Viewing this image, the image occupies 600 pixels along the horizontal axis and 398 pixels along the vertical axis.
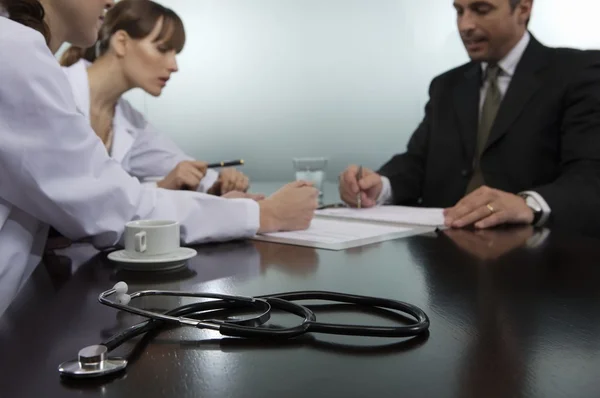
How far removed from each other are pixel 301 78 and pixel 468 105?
2.75ft

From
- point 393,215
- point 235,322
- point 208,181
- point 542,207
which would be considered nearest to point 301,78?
point 208,181

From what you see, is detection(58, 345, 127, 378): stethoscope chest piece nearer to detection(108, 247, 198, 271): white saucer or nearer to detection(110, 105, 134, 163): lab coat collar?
detection(108, 247, 198, 271): white saucer

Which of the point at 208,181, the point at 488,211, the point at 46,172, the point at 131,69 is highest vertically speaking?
the point at 131,69

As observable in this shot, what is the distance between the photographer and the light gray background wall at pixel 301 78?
251cm

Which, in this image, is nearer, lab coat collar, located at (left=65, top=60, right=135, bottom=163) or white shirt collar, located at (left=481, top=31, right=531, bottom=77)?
lab coat collar, located at (left=65, top=60, right=135, bottom=163)

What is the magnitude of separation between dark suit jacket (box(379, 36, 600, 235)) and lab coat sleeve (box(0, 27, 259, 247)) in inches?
38.4

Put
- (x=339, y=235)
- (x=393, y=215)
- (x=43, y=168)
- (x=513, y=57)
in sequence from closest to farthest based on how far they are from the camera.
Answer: (x=43, y=168), (x=339, y=235), (x=393, y=215), (x=513, y=57)

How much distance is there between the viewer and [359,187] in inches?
63.0

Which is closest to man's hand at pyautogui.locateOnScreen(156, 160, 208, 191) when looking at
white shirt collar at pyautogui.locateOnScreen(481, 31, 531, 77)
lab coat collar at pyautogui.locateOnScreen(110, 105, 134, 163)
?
lab coat collar at pyautogui.locateOnScreen(110, 105, 134, 163)

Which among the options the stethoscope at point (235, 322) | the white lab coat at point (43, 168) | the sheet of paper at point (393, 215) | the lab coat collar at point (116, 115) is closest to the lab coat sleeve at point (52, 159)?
the white lab coat at point (43, 168)

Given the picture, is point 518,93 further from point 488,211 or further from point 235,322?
point 235,322

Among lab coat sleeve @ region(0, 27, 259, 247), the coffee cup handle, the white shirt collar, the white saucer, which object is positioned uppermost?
the white shirt collar

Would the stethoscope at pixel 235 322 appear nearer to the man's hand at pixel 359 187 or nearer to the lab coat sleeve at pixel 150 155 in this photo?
the man's hand at pixel 359 187

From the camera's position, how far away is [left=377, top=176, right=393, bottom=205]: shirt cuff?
67.8 inches
